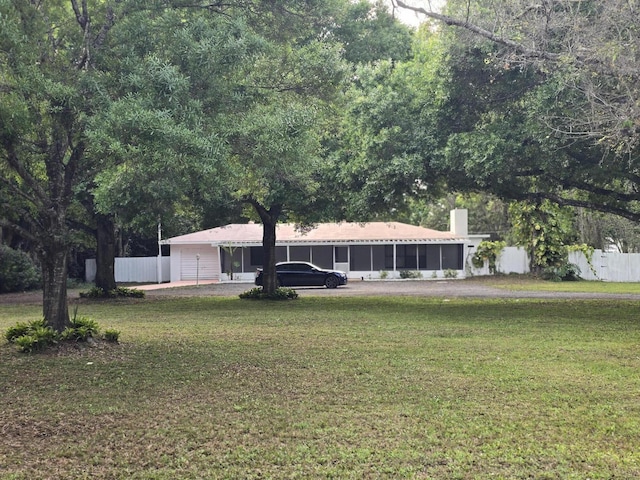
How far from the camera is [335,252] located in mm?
34250

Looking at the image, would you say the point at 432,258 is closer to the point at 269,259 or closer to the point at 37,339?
the point at 269,259

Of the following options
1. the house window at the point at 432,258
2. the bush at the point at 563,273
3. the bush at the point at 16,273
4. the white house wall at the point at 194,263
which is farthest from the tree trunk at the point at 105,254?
the bush at the point at 563,273

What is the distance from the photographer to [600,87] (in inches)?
448

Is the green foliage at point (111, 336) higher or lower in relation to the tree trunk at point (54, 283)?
lower

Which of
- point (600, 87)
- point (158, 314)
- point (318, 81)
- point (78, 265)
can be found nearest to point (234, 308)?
point (158, 314)

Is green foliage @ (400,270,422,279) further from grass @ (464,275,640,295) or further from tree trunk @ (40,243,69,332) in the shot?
tree trunk @ (40,243,69,332)

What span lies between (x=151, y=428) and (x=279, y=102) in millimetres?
6211

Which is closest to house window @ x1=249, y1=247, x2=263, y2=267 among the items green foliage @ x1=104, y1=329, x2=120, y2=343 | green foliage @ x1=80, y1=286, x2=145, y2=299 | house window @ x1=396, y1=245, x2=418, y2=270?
house window @ x1=396, y1=245, x2=418, y2=270

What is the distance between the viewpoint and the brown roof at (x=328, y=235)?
32781 millimetres

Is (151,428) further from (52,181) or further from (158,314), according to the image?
(158,314)

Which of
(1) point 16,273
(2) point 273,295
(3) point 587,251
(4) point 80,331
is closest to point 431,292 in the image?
(2) point 273,295

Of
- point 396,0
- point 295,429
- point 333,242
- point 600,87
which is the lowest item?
point 295,429

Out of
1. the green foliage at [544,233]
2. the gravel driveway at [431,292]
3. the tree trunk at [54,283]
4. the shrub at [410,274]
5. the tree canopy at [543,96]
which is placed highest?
the tree canopy at [543,96]

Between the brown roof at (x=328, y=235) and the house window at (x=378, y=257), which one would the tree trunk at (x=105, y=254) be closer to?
the brown roof at (x=328, y=235)
